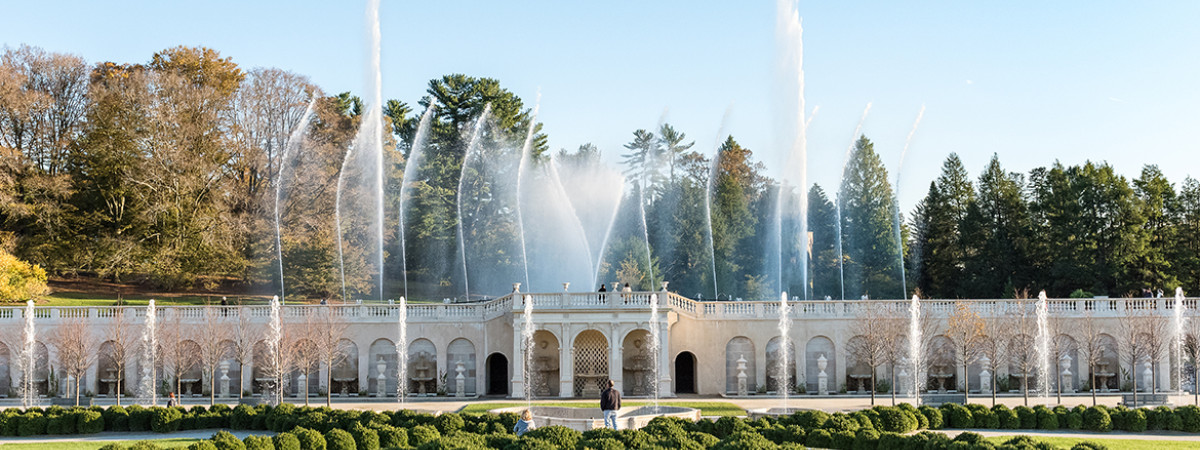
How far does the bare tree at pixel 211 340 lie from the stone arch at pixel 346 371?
4188mm

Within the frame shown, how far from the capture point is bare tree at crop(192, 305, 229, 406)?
143ft

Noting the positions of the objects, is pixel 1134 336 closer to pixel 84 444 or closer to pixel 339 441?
pixel 339 441

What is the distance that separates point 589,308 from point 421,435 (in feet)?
56.7

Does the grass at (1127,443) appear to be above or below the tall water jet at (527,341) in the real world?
below

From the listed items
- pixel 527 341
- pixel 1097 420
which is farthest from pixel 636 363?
pixel 1097 420

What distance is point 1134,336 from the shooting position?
42.2 meters

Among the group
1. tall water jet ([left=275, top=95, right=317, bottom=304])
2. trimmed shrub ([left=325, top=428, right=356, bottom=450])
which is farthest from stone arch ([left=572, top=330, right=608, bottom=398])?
tall water jet ([left=275, top=95, right=317, bottom=304])

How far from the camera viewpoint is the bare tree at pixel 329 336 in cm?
4300

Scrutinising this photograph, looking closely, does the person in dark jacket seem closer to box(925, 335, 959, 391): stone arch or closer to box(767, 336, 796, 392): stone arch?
box(767, 336, 796, 392): stone arch

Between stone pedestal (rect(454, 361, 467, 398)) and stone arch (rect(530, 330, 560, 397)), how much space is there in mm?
2572

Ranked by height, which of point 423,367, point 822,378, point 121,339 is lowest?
point 822,378

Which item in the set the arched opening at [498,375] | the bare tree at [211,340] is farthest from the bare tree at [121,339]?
the arched opening at [498,375]

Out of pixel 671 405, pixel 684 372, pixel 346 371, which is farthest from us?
pixel 684 372

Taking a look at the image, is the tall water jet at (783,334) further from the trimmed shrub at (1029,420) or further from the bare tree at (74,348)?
the bare tree at (74,348)
